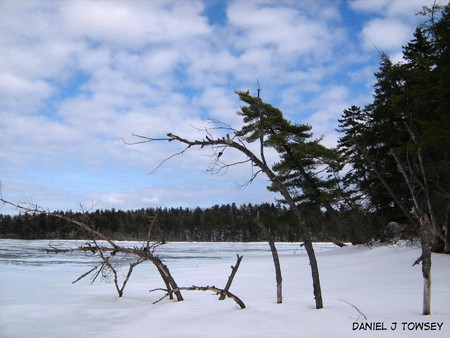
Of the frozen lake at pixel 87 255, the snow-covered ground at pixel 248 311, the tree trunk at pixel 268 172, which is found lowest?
the frozen lake at pixel 87 255

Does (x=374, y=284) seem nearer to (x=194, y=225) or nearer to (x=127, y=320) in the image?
(x=127, y=320)

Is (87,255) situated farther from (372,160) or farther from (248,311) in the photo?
(372,160)

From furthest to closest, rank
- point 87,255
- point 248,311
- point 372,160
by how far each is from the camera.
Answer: point 372,160 → point 87,255 → point 248,311

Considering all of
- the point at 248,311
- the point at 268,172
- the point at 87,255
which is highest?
the point at 268,172

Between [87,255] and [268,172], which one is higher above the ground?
[268,172]

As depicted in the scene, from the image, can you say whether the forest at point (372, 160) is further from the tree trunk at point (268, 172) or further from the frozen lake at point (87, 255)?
the tree trunk at point (268, 172)

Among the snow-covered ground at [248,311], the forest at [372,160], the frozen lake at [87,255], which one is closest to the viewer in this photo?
the snow-covered ground at [248,311]

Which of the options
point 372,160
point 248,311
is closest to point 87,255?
point 248,311

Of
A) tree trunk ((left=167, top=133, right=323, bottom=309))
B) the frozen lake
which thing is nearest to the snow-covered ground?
tree trunk ((left=167, top=133, right=323, bottom=309))

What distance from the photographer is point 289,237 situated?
9481cm

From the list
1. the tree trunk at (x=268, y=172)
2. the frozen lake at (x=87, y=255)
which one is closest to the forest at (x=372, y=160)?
the frozen lake at (x=87, y=255)

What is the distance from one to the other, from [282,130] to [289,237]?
239 feet

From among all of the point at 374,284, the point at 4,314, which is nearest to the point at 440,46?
the point at 374,284

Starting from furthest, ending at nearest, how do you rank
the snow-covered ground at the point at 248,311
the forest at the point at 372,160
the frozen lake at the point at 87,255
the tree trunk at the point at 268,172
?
the frozen lake at the point at 87,255 < the forest at the point at 372,160 < the tree trunk at the point at 268,172 < the snow-covered ground at the point at 248,311
